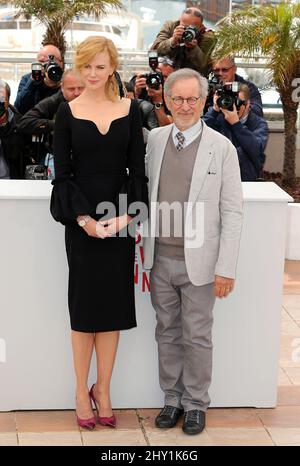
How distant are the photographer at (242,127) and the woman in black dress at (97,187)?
4.47 feet

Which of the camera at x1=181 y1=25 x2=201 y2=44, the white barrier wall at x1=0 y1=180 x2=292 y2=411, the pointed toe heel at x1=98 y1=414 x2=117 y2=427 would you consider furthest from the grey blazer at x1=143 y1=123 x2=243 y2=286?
the camera at x1=181 y1=25 x2=201 y2=44

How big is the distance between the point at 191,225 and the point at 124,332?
0.65 meters

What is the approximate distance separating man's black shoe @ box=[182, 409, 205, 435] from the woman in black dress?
46 cm

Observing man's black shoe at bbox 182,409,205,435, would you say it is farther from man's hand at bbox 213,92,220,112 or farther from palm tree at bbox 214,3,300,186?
palm tree at bbox 214,3,300,186

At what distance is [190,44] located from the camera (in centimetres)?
650

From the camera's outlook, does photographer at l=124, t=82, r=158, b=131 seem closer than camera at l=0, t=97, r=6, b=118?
No

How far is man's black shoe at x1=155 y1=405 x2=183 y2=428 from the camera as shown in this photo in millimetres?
3783

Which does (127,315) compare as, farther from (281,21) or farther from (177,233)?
(281,21)

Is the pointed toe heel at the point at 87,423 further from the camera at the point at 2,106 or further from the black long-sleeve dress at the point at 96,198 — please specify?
the camera at the point at 2,106

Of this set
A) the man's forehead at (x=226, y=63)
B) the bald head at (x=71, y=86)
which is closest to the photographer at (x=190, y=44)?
the man's forehead at (x=226, y=63)

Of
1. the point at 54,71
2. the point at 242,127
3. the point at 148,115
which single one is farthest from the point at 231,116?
the point at 54,71

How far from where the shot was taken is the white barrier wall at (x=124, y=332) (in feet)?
12.4

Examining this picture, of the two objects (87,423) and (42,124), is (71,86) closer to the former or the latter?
(42,124)

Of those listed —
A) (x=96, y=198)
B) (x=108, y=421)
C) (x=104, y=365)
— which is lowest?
(x=108, y=421)
